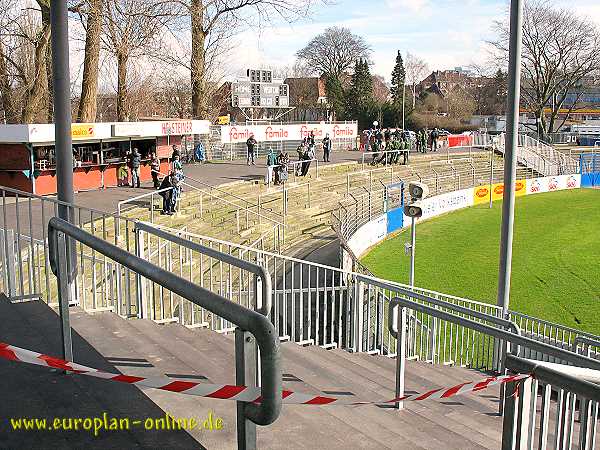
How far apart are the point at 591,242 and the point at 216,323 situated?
904 inches

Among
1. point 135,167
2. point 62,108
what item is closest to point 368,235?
point 135,167

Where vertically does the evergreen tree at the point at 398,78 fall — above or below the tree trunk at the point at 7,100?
above

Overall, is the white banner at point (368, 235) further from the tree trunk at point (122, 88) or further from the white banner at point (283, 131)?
the tree trunk at point (122, 88)

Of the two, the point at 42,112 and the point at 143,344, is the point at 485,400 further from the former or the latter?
the point at 42,112

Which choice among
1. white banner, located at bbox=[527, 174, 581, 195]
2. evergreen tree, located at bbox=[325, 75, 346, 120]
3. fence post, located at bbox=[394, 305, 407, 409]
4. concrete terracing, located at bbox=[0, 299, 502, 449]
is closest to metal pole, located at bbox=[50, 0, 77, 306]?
concrete terracing, located at bbox=[0, 299, 502, 449]

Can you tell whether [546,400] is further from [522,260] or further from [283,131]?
[283,131]

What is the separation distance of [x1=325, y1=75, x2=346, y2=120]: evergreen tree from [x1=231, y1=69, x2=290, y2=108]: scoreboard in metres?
33.7

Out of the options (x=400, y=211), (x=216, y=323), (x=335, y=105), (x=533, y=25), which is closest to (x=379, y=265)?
(x=400, y=211)

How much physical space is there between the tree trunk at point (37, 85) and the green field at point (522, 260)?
1698cm

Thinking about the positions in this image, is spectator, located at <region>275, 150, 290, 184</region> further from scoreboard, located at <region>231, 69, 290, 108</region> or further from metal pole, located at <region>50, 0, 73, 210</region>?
scoreboard, located at <region>231, 69, 290, 108</region>

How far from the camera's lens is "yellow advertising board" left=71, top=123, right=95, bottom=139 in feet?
73.6

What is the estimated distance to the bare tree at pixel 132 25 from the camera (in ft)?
96.2

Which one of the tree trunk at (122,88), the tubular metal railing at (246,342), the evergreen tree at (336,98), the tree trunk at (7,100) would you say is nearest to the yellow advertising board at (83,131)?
the tree trunk at (122,88)

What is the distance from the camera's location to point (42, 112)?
3734cm
